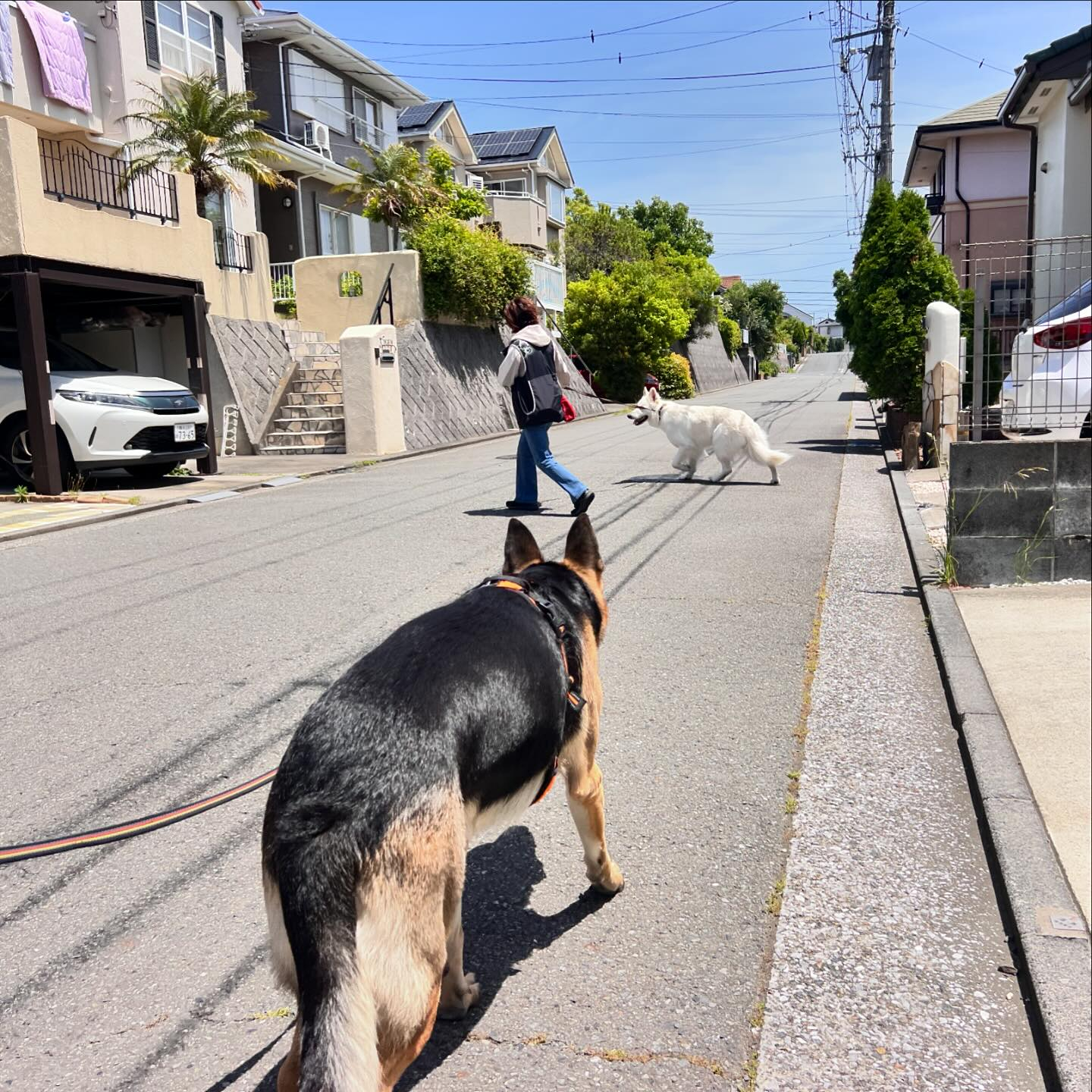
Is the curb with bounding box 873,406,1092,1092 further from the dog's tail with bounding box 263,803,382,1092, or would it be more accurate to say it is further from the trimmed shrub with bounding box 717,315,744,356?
the trimmed shrub with bounding box 717,315,744,356

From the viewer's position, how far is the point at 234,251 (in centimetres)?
2119

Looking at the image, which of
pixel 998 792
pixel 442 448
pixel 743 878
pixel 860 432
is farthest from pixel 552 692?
pixel 860 432

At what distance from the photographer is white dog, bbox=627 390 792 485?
1110cm

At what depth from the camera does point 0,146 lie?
10969 mm

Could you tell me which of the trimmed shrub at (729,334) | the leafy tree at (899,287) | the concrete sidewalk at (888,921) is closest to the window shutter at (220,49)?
the leafy tree at (899,287)

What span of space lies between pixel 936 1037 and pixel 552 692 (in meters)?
1.21

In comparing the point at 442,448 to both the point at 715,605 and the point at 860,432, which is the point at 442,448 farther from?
the point at 715,605

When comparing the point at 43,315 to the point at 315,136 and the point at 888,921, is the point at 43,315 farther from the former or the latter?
the point at 315,136

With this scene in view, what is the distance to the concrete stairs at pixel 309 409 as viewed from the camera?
17.2 meters

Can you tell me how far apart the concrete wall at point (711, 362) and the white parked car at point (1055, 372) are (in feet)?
117

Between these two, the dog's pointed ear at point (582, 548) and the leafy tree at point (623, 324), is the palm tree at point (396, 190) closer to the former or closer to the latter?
the leafy tree at point (623, 324)

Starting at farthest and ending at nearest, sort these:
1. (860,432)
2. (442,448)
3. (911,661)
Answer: (860,432), (442,448), (911,661)

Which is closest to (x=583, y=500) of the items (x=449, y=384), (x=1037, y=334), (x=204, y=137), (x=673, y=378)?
(x=1037, y=334)

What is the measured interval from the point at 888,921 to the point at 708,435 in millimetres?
9026
